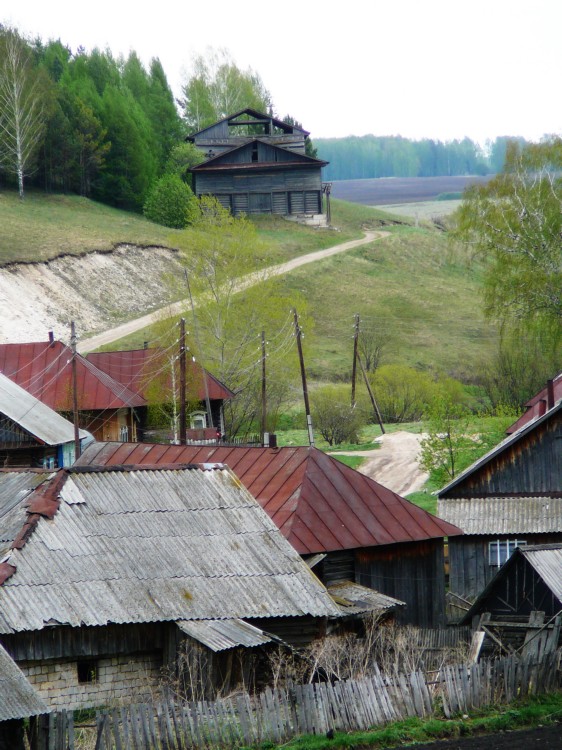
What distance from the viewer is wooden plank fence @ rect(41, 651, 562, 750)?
15.4 m

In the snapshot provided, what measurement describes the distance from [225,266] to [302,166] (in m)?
34.0

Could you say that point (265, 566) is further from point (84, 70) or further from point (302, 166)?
point (84, 70)

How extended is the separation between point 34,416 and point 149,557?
21.8 m

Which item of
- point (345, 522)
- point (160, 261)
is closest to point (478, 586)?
point (345, 522)

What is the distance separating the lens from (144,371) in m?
47.9

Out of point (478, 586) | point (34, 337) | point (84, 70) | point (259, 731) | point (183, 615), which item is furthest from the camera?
point (84, 70)

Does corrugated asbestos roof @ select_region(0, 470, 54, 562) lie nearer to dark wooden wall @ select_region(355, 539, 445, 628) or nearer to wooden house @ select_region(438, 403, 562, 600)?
dark wooden wall @ select_region(355, 539, 445, 628)

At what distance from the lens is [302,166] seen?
86.1 metres

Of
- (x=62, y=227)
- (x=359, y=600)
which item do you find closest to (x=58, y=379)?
(x=359, y=600)

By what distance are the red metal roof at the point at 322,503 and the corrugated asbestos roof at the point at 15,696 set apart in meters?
8.07

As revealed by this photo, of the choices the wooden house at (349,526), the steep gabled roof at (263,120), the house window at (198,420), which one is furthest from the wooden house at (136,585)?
the steep gabled roof at (263,120)

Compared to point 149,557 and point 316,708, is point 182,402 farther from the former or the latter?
point 316,708

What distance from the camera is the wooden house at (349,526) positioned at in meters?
23.0

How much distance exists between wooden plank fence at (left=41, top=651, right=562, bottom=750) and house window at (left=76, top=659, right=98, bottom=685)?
250 cm
